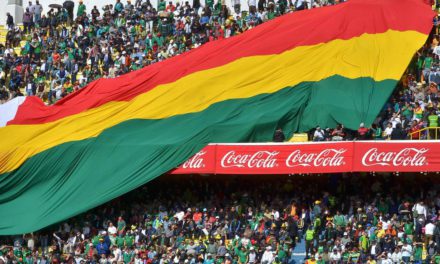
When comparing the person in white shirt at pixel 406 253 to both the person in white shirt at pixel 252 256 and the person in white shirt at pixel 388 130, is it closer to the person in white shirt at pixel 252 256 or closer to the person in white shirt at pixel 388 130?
the person in white shirt at pixel 252 256

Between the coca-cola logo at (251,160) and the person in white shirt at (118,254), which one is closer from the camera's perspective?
the person in white shirt at (118,254)

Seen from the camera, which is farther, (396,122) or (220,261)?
(396,122)

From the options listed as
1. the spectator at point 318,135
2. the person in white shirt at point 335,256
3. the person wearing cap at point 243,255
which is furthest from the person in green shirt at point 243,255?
the spectator at point 318,135

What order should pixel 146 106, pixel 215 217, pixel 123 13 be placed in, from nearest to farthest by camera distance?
pixel 215 217
pixel 146 106
pixel 123 13

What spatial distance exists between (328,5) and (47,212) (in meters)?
12.2

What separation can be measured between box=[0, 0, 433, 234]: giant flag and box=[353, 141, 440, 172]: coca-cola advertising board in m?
1.85

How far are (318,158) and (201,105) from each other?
17.4 ft

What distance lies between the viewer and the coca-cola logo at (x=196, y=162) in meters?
39.4

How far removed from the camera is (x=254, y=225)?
37.8 m

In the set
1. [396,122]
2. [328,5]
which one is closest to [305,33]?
[328,5]

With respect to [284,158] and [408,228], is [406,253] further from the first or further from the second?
[284,158]

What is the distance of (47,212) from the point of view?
133 feet

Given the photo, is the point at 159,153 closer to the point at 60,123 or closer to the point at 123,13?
the point at 60,123

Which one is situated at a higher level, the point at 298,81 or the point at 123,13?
the point at 123,13
